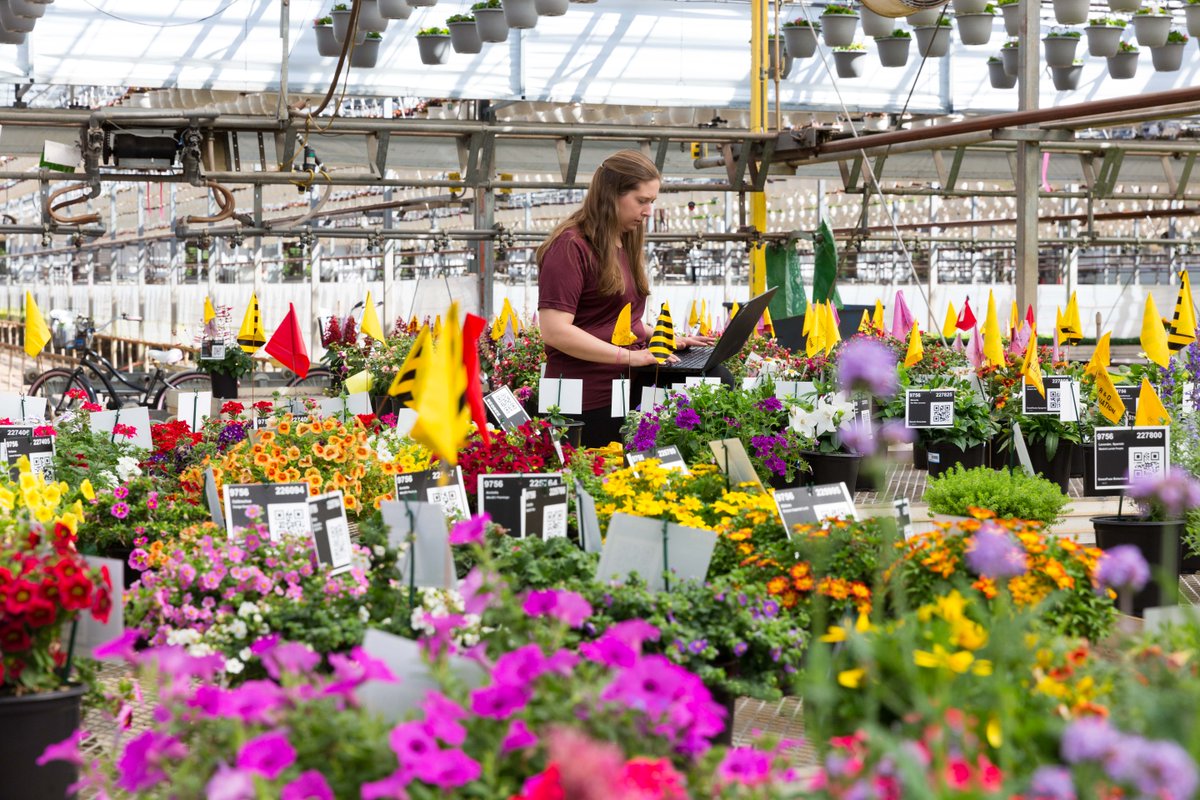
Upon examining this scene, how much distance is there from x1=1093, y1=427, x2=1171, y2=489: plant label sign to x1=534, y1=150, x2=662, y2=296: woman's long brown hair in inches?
51.8

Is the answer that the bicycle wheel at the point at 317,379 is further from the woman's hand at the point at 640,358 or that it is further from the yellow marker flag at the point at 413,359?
the yellow marker flag at the point at 413,359

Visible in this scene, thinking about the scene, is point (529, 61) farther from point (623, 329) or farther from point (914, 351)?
point (623, 329)

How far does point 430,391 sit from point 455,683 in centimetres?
55

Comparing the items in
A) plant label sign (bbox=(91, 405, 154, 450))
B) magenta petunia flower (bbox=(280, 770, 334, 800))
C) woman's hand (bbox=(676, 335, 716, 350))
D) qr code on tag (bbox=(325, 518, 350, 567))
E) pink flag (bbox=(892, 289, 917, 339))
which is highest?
pink flag (bbox=(892, 289, 917, 339))

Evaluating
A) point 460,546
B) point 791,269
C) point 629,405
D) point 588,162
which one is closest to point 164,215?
point 588,162

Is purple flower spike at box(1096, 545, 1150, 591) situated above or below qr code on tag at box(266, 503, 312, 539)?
above

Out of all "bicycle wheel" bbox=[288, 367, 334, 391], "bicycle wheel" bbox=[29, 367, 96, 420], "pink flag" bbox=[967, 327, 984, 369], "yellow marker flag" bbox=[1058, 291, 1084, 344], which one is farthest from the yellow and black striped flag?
"bicycle wheel" bbox=[288, 367, 334, 391]

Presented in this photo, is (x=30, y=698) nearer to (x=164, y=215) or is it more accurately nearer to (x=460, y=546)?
(x=460, y=546)

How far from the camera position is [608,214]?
3518 millimetres

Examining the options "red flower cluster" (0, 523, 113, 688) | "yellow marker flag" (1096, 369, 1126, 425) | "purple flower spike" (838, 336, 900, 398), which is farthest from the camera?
"yellow marker flag" (1096, 369, 1126, 425)

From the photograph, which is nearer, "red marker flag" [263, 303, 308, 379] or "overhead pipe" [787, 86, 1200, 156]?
"overhead pipe" [787, 86, 1200, 156]

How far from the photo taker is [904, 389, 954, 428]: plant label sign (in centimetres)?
459

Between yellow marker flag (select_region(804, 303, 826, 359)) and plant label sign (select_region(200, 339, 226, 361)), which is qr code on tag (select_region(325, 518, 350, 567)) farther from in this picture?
plant label sign (select_region(200, 339, 226, 361))

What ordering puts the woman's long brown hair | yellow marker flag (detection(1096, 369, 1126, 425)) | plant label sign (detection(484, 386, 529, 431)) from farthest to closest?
plant label sign (detection(484, 386, 529, 431)) → yellow marker flag (detection(1096, 369, 1126, 425)) → the woman's long brown hair
